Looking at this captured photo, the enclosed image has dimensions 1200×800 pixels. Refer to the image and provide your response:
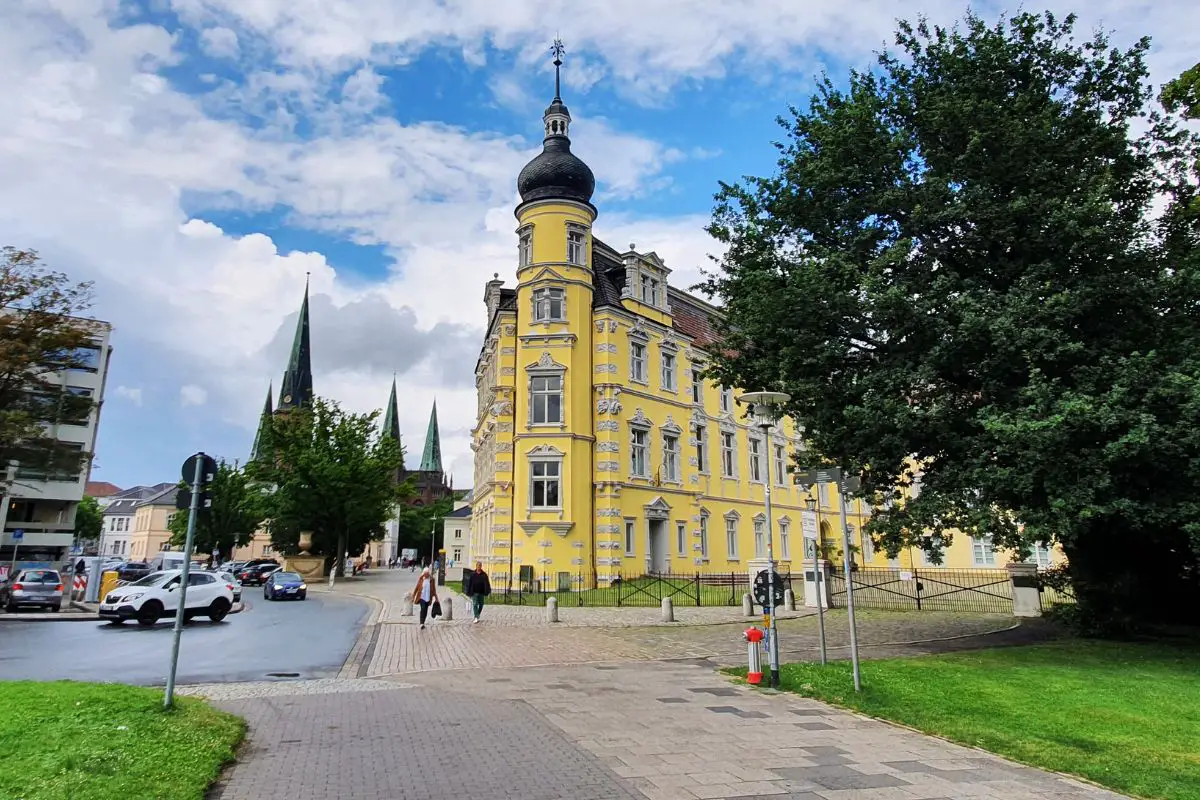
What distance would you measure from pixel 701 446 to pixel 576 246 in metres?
12.9

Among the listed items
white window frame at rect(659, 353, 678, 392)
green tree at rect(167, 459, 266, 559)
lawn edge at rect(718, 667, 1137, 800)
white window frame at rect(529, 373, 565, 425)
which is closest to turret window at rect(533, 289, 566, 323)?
white window frame at rect(529, 373, 565, 425)

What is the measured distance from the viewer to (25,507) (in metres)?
55.2

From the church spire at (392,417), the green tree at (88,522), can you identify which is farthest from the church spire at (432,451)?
the green tree at (88,522)

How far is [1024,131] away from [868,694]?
11732 mm

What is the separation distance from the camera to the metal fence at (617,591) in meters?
27.4

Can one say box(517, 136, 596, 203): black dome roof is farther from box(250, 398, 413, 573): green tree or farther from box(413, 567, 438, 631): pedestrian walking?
box(250, 398, 413, 573): green tree

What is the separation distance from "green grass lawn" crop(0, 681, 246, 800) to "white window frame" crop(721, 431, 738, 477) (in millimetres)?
35288

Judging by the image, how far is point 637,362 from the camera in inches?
1448

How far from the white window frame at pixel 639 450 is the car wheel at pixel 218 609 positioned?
17873mm

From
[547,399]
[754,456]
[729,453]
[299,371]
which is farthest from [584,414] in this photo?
[299,371]

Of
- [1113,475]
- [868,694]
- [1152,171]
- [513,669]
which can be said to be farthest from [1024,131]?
[513,669]

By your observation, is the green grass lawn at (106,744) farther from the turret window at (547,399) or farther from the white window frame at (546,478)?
the turret window at (547,399)

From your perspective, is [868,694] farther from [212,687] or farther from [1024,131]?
[1024,131]

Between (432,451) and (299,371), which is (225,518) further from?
(432,451)
